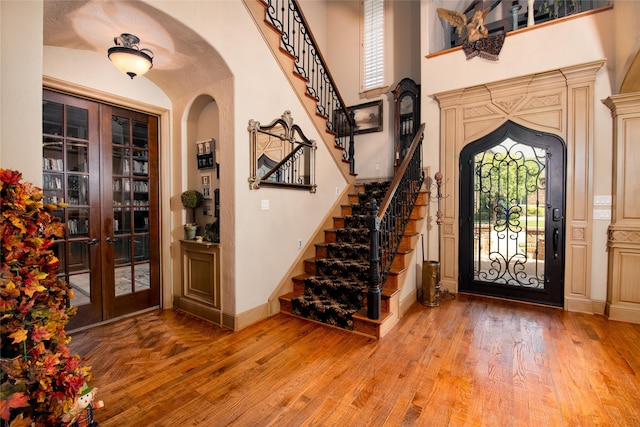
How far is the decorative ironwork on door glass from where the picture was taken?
3.85 m

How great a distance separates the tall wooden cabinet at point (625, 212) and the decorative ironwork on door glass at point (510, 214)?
0.66m

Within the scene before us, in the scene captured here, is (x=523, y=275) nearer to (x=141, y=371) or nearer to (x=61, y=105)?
(x=141, y=371)

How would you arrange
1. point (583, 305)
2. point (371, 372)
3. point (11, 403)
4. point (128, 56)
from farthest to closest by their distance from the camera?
point (583, 305) < point (128, 56) < point (371, 372) < point (11, 403)

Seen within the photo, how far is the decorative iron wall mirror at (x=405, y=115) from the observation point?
5.05m

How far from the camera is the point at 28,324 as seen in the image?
134cm

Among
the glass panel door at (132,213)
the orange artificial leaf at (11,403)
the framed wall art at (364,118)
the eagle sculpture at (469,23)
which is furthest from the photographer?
the framed wall art at (364,118)

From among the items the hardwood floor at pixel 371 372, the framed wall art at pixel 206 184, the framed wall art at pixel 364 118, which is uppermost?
the framed wall art at pixel 364 118

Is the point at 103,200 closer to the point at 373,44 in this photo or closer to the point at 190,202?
the point at 190,202

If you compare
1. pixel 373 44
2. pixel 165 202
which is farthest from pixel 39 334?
pixel 373 44

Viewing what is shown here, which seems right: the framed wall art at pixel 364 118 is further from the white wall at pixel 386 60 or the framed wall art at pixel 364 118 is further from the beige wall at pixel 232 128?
the beige wall at pixel 232 128

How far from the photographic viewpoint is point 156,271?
12.4 feet

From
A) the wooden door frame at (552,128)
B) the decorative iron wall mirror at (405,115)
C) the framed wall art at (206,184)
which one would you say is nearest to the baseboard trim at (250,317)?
the framed wall art at (206,184)

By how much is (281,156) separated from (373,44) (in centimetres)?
360

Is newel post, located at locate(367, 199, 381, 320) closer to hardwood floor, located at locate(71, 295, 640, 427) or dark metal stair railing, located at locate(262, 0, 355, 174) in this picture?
hardwood floor, located at locate(71, 295, 640, 427)
